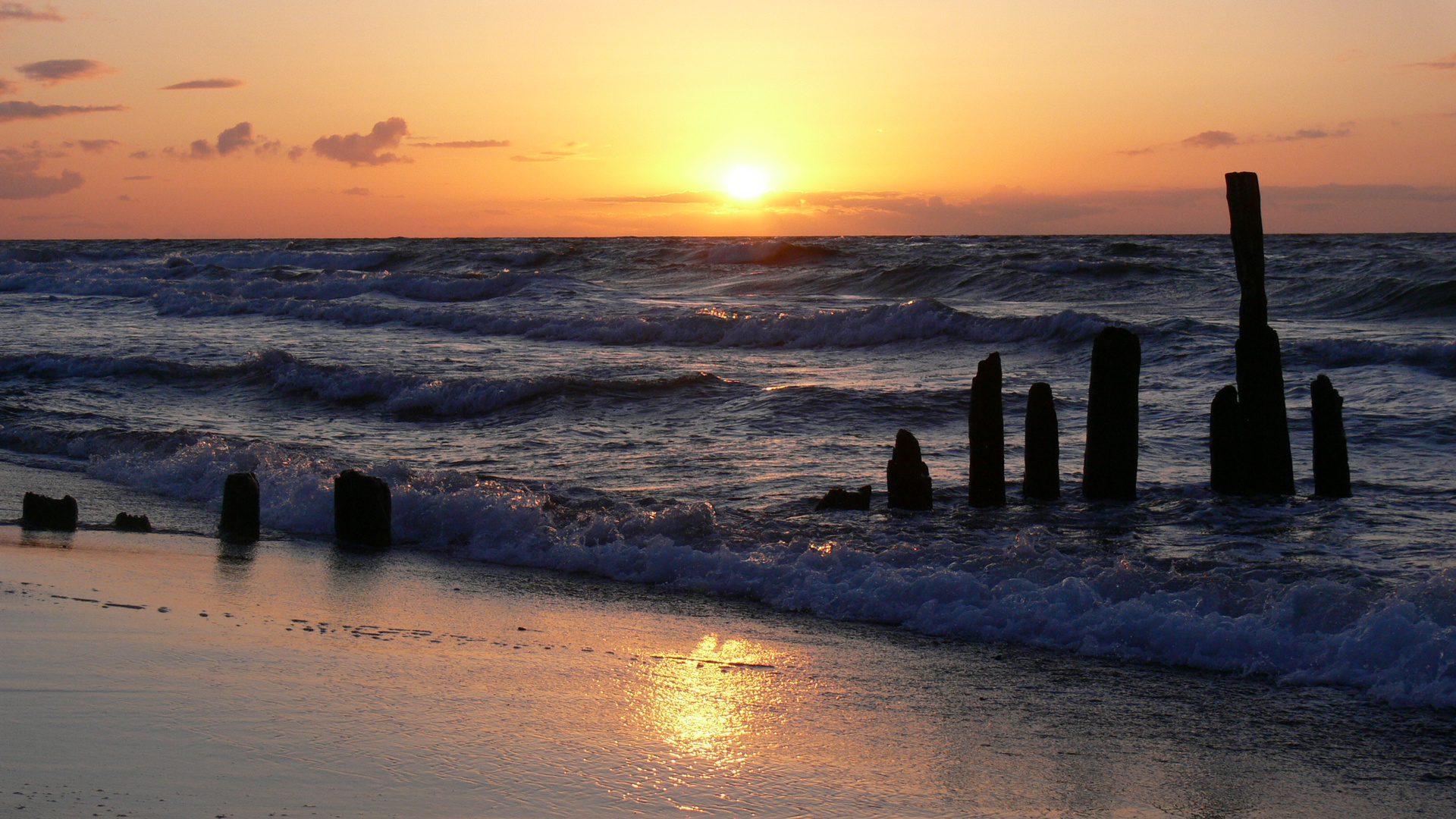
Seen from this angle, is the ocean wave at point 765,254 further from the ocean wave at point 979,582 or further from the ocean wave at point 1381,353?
the ocean wave at point 979,582

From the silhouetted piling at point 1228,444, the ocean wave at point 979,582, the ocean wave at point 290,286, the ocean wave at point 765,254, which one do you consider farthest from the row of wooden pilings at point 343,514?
the ocean wave at point 765,254

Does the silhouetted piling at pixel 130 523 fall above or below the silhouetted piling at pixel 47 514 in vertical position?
below

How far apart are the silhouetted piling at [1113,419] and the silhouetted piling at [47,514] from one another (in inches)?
319

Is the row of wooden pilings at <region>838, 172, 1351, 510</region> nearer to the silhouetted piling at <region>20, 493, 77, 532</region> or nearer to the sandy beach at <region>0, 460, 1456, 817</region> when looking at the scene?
the sandy beach at <region>0, 460, 1456, 817</region>

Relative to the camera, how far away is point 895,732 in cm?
460

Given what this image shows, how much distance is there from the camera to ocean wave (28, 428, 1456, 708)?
5691 millimetres

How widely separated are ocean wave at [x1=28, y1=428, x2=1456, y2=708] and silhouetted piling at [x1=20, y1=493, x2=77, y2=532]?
152 centimetres

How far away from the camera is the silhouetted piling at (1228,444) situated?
9461mm

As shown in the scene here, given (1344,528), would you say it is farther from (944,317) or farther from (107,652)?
(944,317)

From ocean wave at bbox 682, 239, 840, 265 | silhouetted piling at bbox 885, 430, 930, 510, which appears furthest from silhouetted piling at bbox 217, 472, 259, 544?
ocean wave at bbox 682, 239, 840, 265

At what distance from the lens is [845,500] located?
933cm

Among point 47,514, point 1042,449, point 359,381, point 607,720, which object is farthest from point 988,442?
point 359,381

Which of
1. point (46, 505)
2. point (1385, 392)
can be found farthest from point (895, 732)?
point (1385, 392)

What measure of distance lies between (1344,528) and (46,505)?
9893 mm
